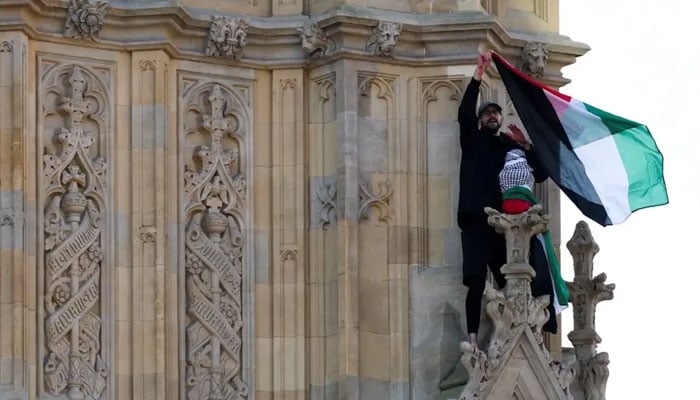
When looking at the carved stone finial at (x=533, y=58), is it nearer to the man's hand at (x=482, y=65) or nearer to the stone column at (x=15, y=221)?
the man's hand at (x=482, y=65)

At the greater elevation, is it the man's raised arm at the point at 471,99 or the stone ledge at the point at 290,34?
the stone ledge at the point at 290,34

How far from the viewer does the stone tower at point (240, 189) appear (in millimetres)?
24719

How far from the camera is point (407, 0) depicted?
25.7m

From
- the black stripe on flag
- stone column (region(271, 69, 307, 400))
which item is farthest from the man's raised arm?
stone column (region(271, 69, 307, 400))

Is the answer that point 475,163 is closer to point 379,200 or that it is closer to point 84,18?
point 379,200

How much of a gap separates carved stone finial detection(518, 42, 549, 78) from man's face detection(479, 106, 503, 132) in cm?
93

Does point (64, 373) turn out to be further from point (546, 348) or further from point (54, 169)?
point (546, 348)

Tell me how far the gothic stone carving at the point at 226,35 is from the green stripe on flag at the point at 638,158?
296cm

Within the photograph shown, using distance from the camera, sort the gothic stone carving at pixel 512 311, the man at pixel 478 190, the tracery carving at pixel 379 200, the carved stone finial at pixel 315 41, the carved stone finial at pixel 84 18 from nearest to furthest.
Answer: the gothic stone carving at pixel 512 311 → the carved stone finial at pixel 84 18 → the man at pixel 478 190 → the tracery carving at pixel 379 200 → the carved stone finial at pixel 315 41

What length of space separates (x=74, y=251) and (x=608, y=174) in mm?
4526

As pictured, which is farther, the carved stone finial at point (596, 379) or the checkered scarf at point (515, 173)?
the carved stone finial at point (596, 379)

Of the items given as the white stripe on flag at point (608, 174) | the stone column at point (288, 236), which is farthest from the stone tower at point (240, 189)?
the white stripe on flag at point (608, 174)

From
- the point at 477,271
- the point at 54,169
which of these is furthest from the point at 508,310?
the point at 54,169

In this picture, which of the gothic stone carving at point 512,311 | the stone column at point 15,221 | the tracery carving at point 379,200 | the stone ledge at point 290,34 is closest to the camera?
the stone column at point 15,221
